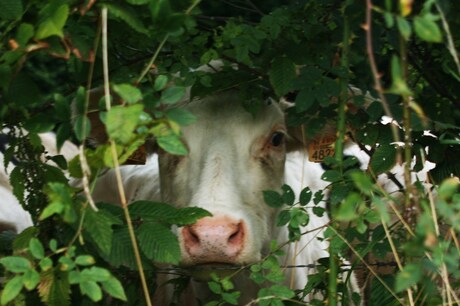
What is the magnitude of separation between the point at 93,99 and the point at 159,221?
1.42 meters

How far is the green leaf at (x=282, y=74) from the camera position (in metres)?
3.78

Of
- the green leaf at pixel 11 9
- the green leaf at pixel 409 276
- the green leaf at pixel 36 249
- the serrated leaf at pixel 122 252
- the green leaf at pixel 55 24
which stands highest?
the green leaf at pixel 11 9

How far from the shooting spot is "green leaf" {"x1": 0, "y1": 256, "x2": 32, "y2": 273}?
285 cm

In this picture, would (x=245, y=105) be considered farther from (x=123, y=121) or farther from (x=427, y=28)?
(x=427, y=28)

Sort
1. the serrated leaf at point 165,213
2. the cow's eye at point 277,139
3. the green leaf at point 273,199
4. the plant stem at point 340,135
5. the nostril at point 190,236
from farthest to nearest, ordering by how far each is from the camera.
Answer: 1. the cow's eye at point 277,139
2. the nostril at point 190,236
3. the green leaf at point 273,199
4. the plant stem at point 340,135
5. the serrated leaf at point 165,213

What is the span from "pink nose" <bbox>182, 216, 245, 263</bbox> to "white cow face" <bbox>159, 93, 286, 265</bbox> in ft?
0.08

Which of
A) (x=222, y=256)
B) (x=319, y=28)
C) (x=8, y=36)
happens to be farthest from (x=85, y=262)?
(x=319, y=28)

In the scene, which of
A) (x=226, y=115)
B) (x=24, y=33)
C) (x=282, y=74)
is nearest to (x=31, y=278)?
(x=24, y=33)

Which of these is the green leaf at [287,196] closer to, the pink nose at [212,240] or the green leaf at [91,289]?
the pink nose at [212,240]

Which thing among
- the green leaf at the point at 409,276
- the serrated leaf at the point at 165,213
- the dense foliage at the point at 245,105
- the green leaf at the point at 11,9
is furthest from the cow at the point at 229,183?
the green leaf at the point at 409,276

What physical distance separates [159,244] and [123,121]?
0.64m

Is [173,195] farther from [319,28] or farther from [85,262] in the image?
[85,262]

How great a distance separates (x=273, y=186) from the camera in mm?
4621

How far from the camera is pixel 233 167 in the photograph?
4.37 m
